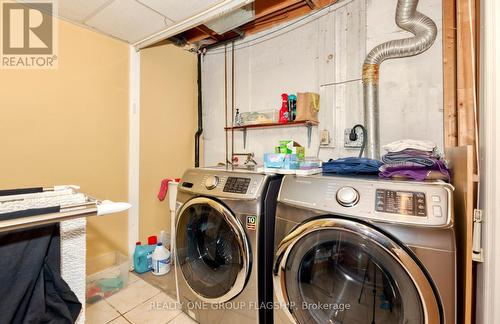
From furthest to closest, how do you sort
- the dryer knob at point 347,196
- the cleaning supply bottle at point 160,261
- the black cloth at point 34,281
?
the cleaning supply bottle at point 160,261 < the dryer knob at point 347,196 < the black cloth at point 34,281

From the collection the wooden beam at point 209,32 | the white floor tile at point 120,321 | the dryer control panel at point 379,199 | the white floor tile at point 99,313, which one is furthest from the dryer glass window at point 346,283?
the wooden beam at point 209,32

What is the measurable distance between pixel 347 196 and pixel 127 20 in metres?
1.97

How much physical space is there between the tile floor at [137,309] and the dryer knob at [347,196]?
1.30m

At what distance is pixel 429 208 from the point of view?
2.64ft

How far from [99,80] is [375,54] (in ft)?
6.98

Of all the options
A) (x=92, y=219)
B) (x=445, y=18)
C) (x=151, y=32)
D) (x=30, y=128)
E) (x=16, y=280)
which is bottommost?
(x=92, y=219)

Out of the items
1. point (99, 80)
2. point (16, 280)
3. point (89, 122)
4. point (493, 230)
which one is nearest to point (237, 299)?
point (16, 280)

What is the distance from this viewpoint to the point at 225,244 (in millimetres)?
1346

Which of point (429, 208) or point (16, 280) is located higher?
point (429, 208)

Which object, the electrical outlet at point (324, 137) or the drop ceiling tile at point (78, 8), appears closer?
the drop ceiling tile at point (78, 8)

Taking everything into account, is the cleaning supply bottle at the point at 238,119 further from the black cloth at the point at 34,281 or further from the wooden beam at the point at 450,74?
the black cloth at the point at 34,281

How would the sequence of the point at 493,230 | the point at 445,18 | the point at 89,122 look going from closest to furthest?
the point at 493,230 → the point at 445,18 → the point at 89,122

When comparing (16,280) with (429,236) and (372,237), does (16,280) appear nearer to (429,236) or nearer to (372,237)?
(372,237)

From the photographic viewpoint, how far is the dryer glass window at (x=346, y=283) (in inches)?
33.6
